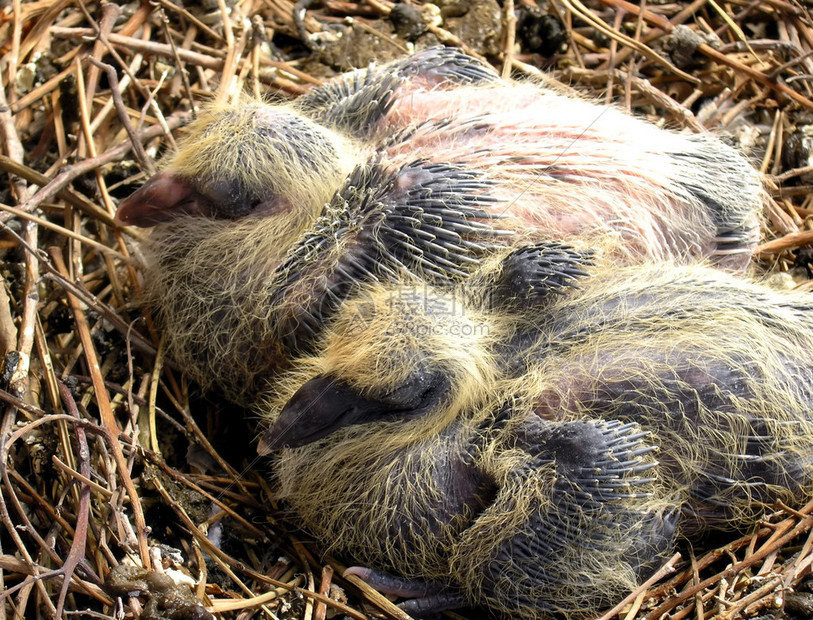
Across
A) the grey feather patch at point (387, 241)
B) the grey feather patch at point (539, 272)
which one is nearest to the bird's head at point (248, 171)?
the grey feather patch at point (387, 241)

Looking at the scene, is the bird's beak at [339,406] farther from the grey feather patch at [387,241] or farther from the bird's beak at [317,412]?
the grey feather patch at [387,241]

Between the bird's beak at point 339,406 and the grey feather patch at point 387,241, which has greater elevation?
the grey feather patch at point 387,241

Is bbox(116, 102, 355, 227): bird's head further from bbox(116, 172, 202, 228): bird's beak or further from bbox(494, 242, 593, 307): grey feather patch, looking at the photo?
bbox(494, 242, 593, 307): grey feather patch

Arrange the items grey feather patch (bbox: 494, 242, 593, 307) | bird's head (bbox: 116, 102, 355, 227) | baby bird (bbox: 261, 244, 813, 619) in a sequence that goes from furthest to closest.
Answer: bird's head (bbox: 116, 102, 355, 227) < grey feather patch (bbox: 494, 242, 593, 307) < baby bird (bbox: 261, 244, 813, 619)

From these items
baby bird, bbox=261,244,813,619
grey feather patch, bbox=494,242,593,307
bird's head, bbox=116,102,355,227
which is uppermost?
bird's head, bbox=116,102,355,227

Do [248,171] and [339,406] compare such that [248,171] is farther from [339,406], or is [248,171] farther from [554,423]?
[554,423]

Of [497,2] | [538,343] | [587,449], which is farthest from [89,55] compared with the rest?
[587,449]

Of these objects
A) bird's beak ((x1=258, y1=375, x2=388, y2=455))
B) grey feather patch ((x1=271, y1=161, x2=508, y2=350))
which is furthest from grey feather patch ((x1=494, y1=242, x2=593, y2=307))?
bird's beak ((x1=258, y1=375, x2=388, y2=455))

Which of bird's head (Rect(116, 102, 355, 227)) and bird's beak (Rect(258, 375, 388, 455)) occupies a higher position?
bird's head (Rect(116, 102, 355, 227))
